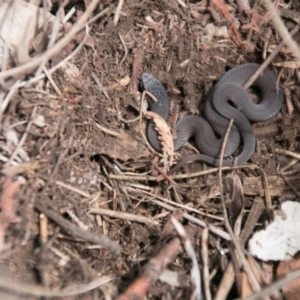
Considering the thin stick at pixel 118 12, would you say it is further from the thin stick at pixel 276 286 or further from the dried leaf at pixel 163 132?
the thin stick at pixel 276 286

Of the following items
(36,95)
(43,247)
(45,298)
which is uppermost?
(36,95)

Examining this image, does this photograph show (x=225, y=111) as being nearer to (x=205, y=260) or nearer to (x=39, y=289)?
(x=205, y=260)

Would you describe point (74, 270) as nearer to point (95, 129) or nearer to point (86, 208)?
point (86, 208)

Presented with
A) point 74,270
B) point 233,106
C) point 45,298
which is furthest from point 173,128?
point 45,298

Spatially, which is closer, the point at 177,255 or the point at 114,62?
the point at 177,255

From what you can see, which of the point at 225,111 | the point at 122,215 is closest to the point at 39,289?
the point at 122,215

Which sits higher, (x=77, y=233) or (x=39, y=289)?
(x=77, y=233)
